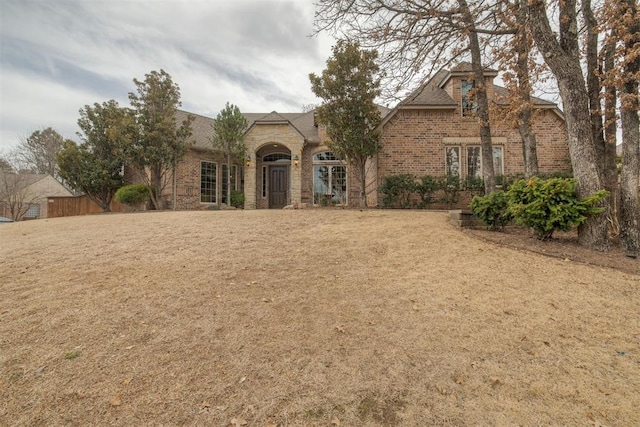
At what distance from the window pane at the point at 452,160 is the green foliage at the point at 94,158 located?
45.8 ft

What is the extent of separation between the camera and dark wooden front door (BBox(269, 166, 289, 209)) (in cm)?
1634

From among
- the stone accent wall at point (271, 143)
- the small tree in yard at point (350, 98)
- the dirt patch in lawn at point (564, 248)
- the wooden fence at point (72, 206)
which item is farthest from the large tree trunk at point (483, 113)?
the wooden fence at point (72, 206)

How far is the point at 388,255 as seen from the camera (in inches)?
194

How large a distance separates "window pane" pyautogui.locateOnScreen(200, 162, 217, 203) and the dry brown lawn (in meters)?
10.6

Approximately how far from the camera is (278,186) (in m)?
16.4

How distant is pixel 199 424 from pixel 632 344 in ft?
11.8

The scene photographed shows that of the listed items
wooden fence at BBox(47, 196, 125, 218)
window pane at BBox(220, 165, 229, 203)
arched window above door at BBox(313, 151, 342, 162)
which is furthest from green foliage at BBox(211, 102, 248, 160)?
wooden fence at BBox(47, 196, 125, 218)

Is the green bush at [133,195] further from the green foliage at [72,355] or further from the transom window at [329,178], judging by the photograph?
the green foliage at [72,355]

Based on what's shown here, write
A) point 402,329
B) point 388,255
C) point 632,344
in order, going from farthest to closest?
point 388,255 < point 402,329 < point 632,344

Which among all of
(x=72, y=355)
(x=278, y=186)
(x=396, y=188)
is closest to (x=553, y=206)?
(x=72, y=355)

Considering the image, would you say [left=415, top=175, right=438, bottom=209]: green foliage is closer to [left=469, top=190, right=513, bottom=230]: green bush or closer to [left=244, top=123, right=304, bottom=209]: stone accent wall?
[left=469, top=190, right=513, bottom=230]: green bush

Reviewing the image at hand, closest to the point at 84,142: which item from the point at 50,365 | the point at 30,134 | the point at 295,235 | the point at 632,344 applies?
the point at 295,235

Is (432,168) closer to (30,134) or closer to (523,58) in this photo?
(523,58)

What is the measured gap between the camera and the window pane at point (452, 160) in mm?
13070
